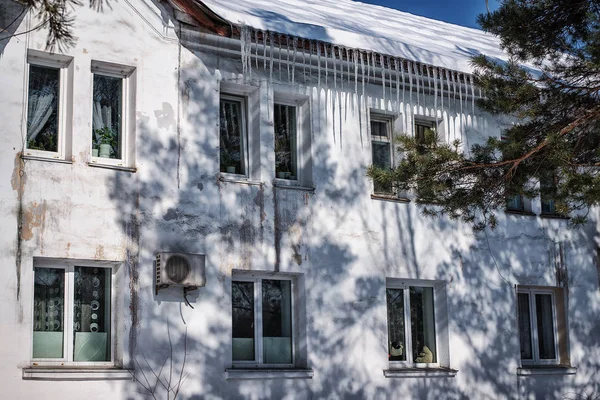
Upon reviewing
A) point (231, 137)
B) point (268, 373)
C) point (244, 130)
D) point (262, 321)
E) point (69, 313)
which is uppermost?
point (244, 130)

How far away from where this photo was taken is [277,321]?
13203mm

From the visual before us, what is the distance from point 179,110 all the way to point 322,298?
3121 mm

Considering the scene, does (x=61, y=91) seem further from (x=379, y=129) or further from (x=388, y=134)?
(x=388, y=134)

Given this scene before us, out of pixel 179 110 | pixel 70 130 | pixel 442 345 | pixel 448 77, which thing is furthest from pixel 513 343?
pixel 70 130

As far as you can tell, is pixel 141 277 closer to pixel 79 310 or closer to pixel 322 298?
pixel 79 310

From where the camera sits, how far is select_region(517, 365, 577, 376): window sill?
1506cm

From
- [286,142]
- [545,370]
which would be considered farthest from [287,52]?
[545,370]

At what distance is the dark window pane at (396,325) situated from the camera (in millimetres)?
14090

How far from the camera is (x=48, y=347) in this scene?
11297 millimetres

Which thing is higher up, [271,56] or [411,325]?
[271,56]

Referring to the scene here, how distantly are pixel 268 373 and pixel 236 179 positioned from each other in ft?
8.27

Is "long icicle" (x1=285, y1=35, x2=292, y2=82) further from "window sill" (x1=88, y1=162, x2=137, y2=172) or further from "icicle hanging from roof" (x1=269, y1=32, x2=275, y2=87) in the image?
"window sill" (x1=88, y1=162, x2=137, y2=172)

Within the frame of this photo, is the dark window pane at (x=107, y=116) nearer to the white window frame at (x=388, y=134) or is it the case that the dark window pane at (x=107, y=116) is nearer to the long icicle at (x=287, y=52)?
the long icicle at (x=287, y=52)

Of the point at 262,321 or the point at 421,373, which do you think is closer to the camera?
the point at 262,321
